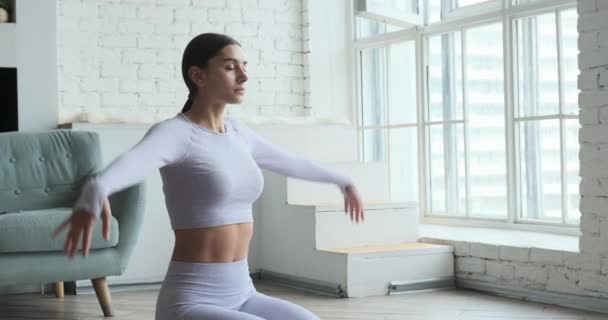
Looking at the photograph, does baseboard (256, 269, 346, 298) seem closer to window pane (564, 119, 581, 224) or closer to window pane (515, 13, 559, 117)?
window pane (564, 119, 581, 224)

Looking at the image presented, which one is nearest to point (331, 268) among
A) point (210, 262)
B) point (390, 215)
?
point (390, 215)

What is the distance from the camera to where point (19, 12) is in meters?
4.88

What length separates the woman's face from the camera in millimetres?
1932

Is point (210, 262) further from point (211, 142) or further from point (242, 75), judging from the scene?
point (242, 75)

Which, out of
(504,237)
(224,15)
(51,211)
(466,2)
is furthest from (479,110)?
(51,211)

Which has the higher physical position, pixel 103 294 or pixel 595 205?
pixel 595 205

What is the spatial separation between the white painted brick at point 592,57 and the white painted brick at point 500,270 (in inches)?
41.9

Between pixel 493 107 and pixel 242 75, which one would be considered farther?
pixel 493 107

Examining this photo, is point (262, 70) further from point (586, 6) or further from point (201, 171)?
point (201, 171)

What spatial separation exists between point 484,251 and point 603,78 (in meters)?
1.13

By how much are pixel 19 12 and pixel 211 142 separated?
3.37 meters

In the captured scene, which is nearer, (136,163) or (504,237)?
(136,163)

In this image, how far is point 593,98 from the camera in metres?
3.93

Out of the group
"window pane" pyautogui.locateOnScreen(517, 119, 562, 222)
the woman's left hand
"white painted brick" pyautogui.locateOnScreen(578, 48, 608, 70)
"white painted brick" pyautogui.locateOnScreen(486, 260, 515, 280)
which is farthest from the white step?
the woman's left hand
